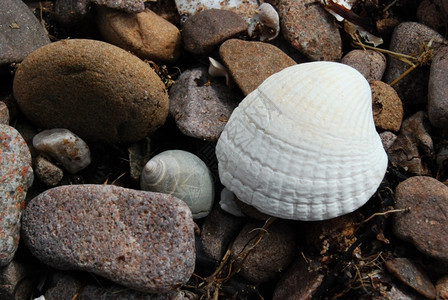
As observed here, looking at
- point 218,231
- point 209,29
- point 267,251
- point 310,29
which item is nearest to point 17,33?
point 209,29

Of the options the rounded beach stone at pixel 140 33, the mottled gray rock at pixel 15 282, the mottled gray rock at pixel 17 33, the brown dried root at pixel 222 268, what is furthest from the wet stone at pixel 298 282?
the mottled gray rock at pixel 17 33

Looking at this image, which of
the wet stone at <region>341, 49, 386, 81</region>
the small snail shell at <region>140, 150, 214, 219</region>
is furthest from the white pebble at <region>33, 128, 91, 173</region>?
the wet stone at <region>341, 49, 386, 81</region>

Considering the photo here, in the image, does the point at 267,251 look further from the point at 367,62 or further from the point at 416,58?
the point at 416,58

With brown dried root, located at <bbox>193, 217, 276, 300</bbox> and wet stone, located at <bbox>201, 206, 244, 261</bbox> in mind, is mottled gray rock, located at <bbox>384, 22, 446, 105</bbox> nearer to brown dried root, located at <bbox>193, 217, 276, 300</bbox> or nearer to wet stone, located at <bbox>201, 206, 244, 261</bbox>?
brown dried root, located at <bbox>193, 217, 276, 300</bbox>

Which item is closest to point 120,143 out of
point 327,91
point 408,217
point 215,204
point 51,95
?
point 51,95

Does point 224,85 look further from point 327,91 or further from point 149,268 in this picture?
point 149,268

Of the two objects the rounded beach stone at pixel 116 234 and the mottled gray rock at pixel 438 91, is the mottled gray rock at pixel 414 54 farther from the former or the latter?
the rounded beach stone at pixel 116 234

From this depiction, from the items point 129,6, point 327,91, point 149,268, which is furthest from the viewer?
point 129,6
